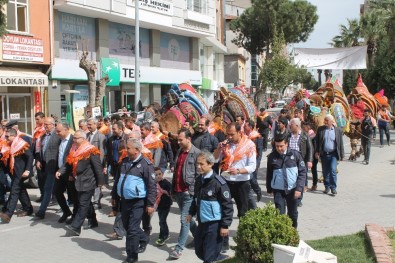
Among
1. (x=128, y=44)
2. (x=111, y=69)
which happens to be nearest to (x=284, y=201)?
(x=111, y=69)

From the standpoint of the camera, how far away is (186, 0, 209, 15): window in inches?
1298

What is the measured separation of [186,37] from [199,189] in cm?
2894

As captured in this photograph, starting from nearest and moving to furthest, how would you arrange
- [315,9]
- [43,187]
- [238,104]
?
[43,187] < [238,104] < [315,9]

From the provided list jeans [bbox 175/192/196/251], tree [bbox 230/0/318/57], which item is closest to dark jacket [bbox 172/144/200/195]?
jeans [bbox 175/192/196/251]

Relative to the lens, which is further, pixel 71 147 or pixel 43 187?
pixel 43 187

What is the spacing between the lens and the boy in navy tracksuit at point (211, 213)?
6.37 metres

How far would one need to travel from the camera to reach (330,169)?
12.2 m

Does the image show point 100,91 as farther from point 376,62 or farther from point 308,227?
point 376,62

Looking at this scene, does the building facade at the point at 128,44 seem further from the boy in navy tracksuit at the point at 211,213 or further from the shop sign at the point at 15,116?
the boy in navy tracksuit at the point at 211,213

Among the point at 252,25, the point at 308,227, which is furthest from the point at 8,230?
the point at 252,25

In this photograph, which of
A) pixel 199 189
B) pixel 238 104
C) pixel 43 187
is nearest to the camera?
pixel 199 189

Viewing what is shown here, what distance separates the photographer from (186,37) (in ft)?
114

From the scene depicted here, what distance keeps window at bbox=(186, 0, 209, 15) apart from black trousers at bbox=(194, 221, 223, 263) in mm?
27437

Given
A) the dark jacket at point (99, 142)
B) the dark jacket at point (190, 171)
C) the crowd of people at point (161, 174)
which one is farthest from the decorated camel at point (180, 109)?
the dark jacket at point (190, 171)
